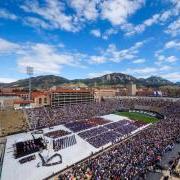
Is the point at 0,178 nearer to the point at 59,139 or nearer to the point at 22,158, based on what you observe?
the point at 22,158

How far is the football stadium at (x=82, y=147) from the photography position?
2939cm

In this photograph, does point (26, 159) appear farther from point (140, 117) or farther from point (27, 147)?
point (140, 117)

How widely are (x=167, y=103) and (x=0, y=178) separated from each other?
68.1 meters

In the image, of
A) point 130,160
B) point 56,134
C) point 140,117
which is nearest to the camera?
point 130,160

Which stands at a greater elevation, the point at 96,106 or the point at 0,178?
the point at 96,106

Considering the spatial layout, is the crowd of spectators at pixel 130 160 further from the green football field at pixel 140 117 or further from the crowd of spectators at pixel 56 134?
the green football field at pixel 140 117

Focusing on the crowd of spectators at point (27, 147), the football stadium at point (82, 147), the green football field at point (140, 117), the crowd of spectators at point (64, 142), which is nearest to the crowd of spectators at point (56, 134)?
the football stadium at point (82, 147)

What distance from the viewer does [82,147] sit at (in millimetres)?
42375

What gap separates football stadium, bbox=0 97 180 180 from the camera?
2939 centimetres

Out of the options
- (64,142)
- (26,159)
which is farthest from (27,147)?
(64,142)

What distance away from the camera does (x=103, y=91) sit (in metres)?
132

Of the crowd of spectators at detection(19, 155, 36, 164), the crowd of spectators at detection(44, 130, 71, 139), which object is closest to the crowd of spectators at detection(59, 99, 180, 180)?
the crowd of spectators at detection(19, 155, 36, 164)

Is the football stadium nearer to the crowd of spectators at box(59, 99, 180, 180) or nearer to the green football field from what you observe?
the crowd of spectators at box(59, 99, 180, 180)

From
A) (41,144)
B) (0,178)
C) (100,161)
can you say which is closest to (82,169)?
(100,161)
